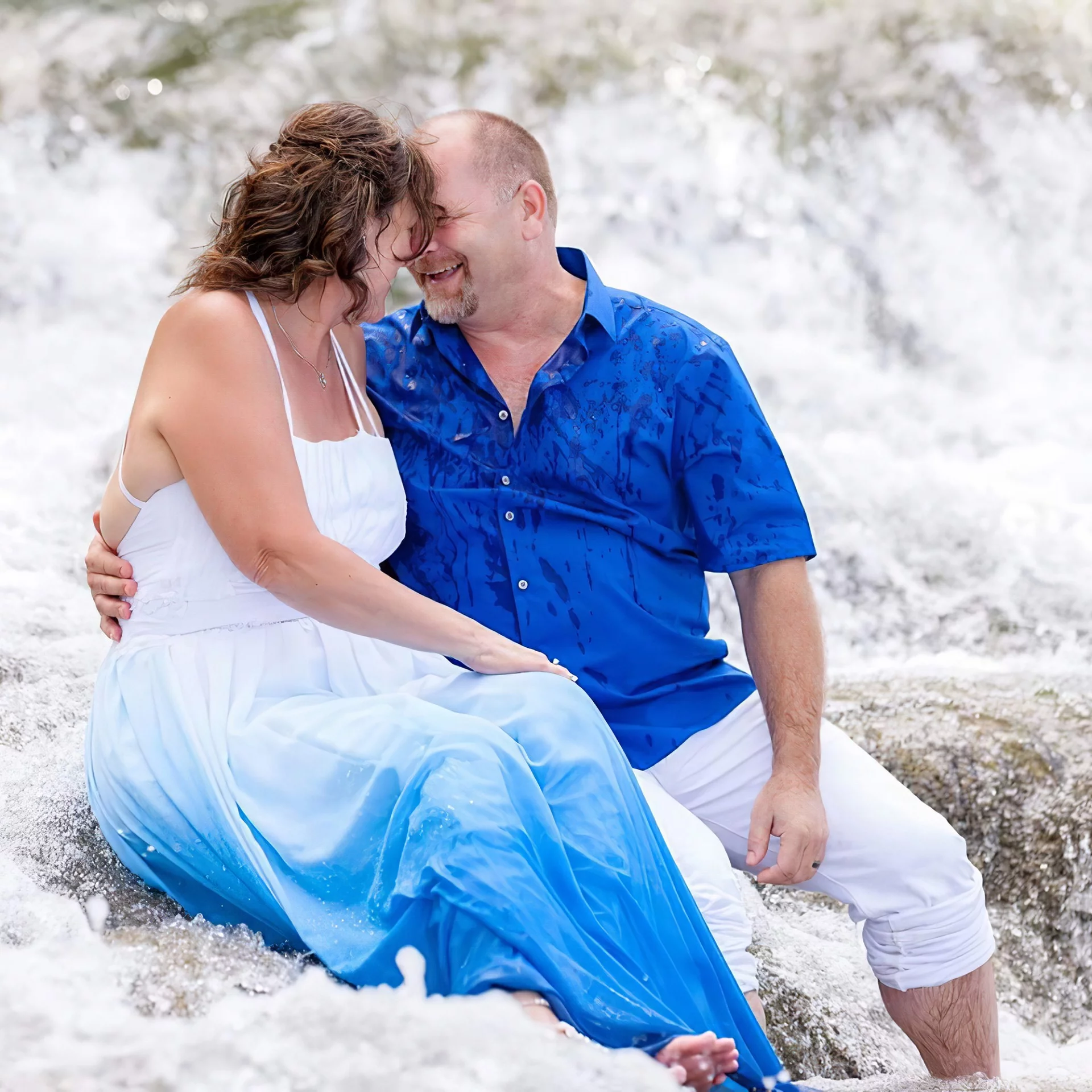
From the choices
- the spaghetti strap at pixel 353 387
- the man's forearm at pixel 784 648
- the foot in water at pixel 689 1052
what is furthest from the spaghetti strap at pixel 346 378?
the foot in water at pixel 689 1052

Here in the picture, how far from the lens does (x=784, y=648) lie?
2.57 metres

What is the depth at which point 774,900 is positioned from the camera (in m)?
3.33

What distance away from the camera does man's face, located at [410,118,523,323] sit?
8.93ft

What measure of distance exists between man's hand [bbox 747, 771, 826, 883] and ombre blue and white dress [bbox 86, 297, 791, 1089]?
44 centimetres

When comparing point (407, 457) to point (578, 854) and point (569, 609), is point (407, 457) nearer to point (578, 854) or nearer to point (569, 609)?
point (569, 609)

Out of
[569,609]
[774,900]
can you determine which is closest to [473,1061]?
[569,609]

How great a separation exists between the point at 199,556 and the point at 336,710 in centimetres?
44

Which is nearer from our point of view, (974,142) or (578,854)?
(578,854)

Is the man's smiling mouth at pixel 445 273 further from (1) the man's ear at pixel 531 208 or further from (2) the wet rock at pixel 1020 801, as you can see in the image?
(2) the wet rock at pixel 1020 801

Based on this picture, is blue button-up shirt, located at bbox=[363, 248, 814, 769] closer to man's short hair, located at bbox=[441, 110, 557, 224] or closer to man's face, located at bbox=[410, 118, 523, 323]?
man's face, located at bbox=[410, 118, 523, 323]

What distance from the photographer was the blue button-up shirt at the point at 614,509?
102 inches

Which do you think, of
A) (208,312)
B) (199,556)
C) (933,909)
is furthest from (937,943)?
(208,312)

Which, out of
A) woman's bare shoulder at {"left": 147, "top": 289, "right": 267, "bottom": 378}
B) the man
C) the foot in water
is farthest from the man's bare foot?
woman's bare shoulder at {"left": 147, "top": 289, "right": 267, "bottom": 378}

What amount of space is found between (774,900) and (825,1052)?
0.67 m
